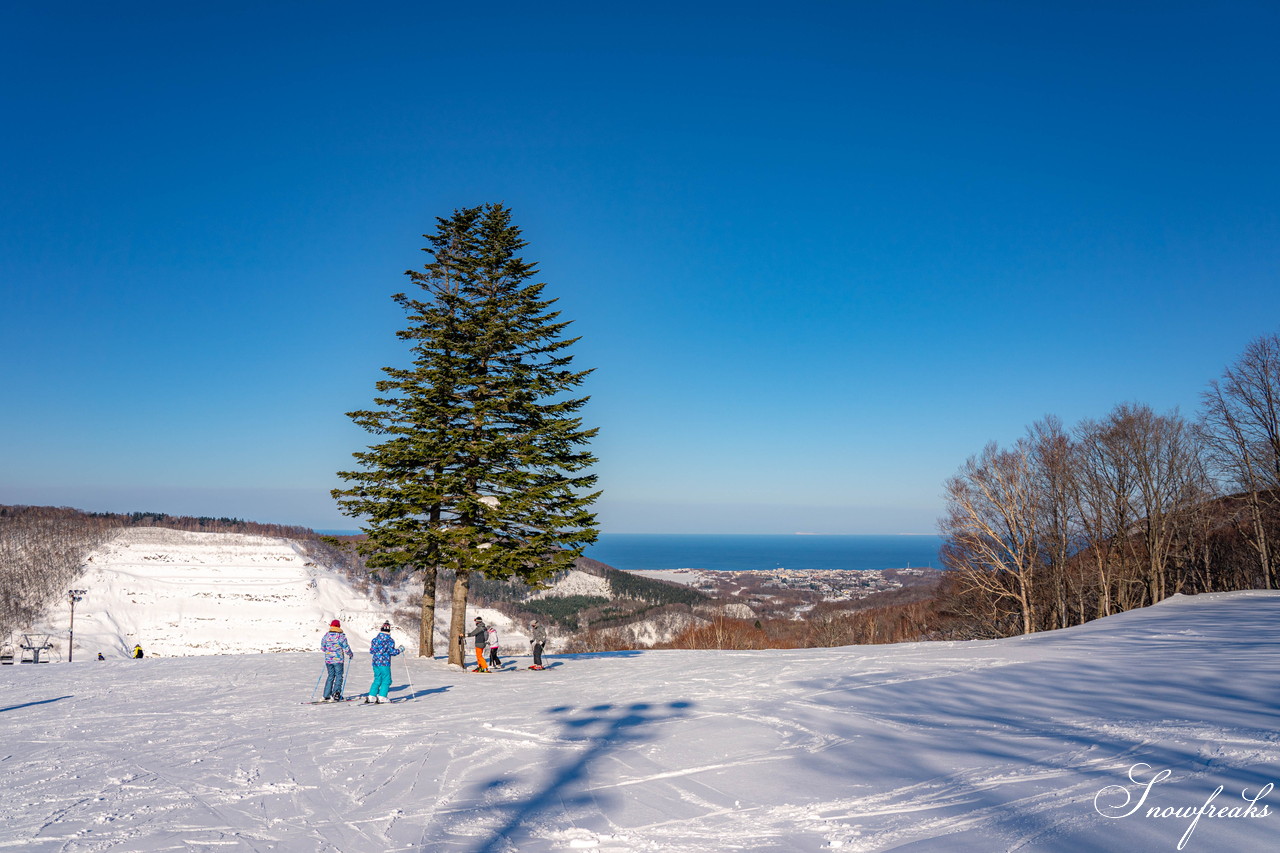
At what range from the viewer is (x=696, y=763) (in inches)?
284

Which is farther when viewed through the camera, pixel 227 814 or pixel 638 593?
pixel 638 593

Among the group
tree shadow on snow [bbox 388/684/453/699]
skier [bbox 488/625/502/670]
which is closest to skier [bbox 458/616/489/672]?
skier [bbox 488/625/502/670]

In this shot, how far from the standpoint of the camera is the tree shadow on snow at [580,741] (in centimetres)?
573

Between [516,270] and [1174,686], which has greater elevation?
[516,270]

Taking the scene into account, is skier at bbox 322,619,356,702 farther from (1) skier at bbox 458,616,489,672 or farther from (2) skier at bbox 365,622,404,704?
(1) skier at bbox 458,616,489,672

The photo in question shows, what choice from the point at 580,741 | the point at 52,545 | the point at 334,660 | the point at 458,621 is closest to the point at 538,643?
the point at 458,621

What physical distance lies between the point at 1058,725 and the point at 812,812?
A: 423 cm

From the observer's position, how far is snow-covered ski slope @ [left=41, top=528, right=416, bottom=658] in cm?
7831

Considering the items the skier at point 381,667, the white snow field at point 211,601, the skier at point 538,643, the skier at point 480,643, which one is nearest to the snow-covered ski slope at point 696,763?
the skier at point 381,667

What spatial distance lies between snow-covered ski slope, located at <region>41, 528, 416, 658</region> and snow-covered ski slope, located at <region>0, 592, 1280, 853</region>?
7442 cm

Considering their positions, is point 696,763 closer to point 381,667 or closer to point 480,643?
point 381,667

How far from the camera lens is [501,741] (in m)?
8.64

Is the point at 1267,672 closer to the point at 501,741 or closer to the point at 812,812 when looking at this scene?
the point at 812,812

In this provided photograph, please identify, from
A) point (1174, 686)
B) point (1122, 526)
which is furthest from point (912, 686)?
point (1122, 526)
